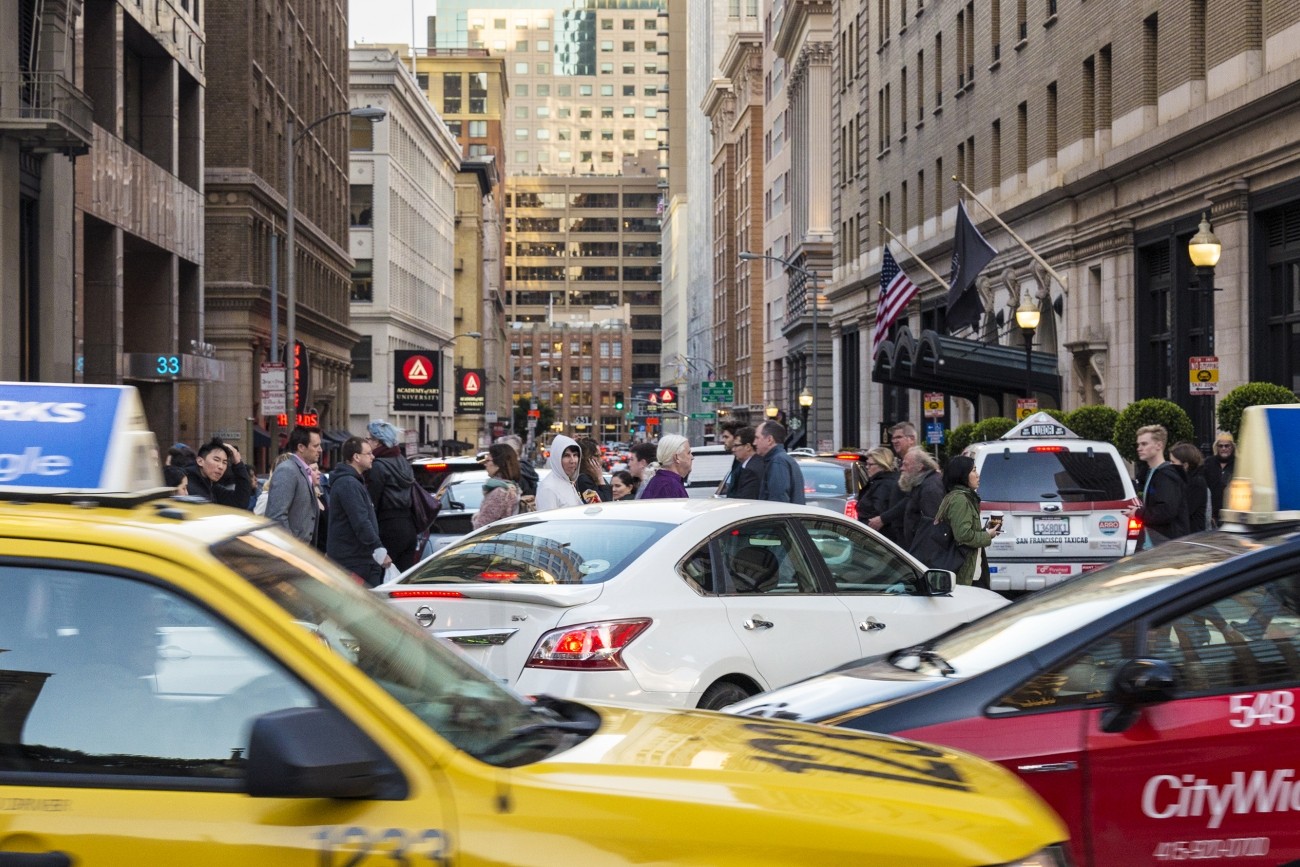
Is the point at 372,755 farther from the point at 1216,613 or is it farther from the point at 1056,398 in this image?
the point at 1056,398

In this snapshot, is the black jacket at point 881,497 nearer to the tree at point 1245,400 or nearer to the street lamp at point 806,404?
the tree at point 1245,400

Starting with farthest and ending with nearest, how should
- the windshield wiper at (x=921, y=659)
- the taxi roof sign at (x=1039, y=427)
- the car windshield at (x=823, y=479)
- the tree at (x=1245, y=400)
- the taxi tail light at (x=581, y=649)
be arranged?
the taxi roof sign at (x=1039, y=427) → the tree at (x=1245, y=400) → the car windshield at (x=823, y=479) → the taxi tail light at (x=581, y=649) → the windshield wiper at (x=921, y=659)

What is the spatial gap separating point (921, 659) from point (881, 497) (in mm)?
9878

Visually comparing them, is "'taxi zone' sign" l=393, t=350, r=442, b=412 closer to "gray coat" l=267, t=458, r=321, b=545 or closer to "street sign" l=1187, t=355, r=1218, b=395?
"street sign" l=1187, t=355, r=1218, b=395

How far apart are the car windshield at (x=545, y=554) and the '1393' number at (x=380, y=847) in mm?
4851

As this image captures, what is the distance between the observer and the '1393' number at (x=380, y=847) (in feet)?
11.3

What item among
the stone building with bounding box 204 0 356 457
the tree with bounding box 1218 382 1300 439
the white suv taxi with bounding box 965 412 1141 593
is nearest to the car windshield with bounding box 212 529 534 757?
the white suv taxi with bounding box 965 412 1141 593

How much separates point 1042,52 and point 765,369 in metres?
73.1

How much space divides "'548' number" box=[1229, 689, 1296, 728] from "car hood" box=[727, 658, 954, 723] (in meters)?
0.95

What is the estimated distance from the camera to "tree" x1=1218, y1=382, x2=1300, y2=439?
2139cm

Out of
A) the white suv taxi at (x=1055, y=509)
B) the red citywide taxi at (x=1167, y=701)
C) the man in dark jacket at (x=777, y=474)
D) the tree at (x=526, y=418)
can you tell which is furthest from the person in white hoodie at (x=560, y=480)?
the tree at (x=526, y=418)

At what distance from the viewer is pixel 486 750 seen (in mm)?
3811

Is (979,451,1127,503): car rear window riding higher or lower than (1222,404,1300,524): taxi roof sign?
lower

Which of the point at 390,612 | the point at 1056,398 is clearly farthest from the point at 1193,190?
the point at 390,612
